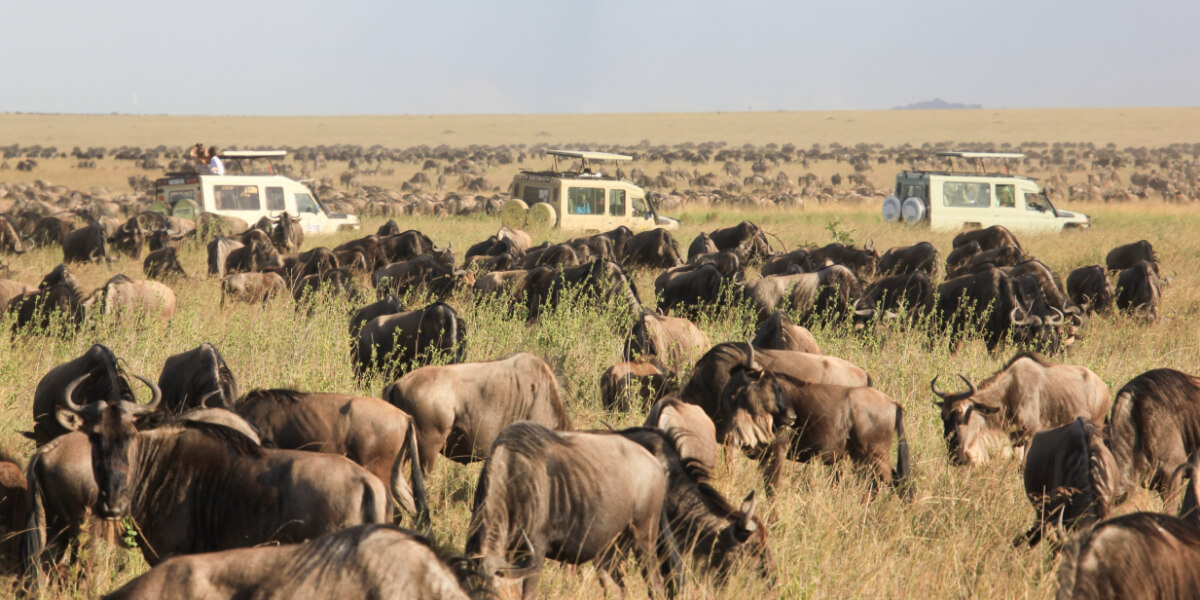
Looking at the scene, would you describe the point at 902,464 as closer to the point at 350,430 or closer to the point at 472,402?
the point at 472,402

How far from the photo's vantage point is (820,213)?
96.9ft

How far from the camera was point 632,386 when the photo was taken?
26.2ft

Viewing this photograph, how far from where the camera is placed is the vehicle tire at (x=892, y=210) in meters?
25.1

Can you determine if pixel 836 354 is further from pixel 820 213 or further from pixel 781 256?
pixel 820 213

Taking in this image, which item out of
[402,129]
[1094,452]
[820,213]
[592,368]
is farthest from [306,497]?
[402,129]

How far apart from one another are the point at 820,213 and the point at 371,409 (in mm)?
25435

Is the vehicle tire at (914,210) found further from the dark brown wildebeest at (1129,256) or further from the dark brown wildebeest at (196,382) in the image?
the dark brown wildebeest at (196,382)

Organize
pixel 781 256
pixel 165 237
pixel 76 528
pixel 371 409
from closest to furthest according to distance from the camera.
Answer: pixel 76 528
pixel 371 409
pixel 781 256
pixel 165 237

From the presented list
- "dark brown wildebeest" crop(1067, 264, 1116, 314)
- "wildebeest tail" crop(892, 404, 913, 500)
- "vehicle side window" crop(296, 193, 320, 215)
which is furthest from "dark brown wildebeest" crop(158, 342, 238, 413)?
"vehicle side window" crop(296, 193, 320, 215)

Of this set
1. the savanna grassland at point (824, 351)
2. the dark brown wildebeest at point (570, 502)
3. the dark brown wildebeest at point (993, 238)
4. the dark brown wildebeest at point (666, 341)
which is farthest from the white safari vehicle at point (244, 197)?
the dark brown wildebeest at point (570, 502)

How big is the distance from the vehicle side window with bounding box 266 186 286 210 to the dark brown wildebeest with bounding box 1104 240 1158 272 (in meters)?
16.6

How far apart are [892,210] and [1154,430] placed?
65.3 feet

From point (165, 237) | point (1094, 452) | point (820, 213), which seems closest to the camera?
point (1094, 452)

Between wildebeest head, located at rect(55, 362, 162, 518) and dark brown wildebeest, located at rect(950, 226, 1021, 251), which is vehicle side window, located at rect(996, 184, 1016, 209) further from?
wildebeest head, located at rect(55, 362, 162, 518)
